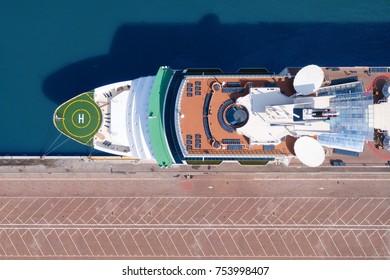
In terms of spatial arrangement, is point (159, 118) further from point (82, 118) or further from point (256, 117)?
point (82, 118)

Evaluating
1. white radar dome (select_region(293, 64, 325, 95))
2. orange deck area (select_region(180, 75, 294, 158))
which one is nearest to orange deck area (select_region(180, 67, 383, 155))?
orange deck area (select_region(180, 75, 294, 158))

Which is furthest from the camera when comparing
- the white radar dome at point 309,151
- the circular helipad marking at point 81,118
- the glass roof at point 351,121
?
the circular helipad marking at point 81,118

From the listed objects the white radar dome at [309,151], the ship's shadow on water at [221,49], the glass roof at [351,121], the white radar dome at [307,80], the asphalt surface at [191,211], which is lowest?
the asphalt surface at [191,211]

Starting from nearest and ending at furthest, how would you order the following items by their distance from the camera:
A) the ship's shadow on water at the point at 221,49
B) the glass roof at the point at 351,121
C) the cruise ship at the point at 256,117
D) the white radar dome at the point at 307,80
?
the white radar dome at the point at 307,80 → the cruise ship at the point at 256,117 → the glass roof at the point at 351,121 → the ship's shadow on water at the point at 221,49

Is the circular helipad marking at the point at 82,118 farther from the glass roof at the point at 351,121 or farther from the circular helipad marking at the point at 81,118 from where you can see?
the glass roof at the point at 351,121

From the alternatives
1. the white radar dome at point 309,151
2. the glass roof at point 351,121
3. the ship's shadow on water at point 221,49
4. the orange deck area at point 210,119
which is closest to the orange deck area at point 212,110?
the orange deck area at point 210,119
